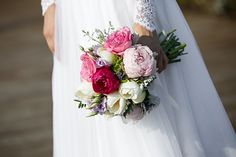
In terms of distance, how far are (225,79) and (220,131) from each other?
2433 mm

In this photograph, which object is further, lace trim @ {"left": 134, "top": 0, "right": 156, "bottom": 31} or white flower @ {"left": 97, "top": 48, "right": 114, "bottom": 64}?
lace trim @ {"left": 134, "top": 0, "right": 156, "bottom": 31}

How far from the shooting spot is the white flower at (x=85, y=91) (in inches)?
104

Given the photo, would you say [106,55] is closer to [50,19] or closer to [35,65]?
[50,19]

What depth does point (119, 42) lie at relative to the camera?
2.65 metres

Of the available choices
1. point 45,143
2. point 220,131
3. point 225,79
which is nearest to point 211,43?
point 225,79

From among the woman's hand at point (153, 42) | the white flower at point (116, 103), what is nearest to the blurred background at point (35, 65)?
the woman's hand at point (153, 42)

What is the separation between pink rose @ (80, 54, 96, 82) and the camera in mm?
2629

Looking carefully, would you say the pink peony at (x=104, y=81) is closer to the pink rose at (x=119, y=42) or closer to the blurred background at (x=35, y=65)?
the pink rose at (x=119, y=42)

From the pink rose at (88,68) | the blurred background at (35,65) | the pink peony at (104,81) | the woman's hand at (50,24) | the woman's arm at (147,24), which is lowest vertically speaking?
the pink peony at (104,81)

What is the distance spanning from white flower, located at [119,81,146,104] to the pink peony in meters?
0.03

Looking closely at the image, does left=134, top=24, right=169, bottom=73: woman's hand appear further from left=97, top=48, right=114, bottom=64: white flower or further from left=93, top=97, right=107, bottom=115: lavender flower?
left=93, top=97, right=107, bottom=115: lavender flower

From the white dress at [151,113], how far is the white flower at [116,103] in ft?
0.95

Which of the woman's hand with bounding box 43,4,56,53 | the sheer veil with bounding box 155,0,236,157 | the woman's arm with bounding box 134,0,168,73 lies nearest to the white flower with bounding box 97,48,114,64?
the woman's arm with bounding box 134,0,168,73

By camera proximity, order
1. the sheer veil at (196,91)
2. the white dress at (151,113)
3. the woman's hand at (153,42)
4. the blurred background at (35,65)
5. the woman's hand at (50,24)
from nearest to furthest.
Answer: the woman's hand at (153,42) → the white dress at (151,113) → the sheer veil at (196,91) → the woman's hand at (50,24) → the blurred background at (35,65)
